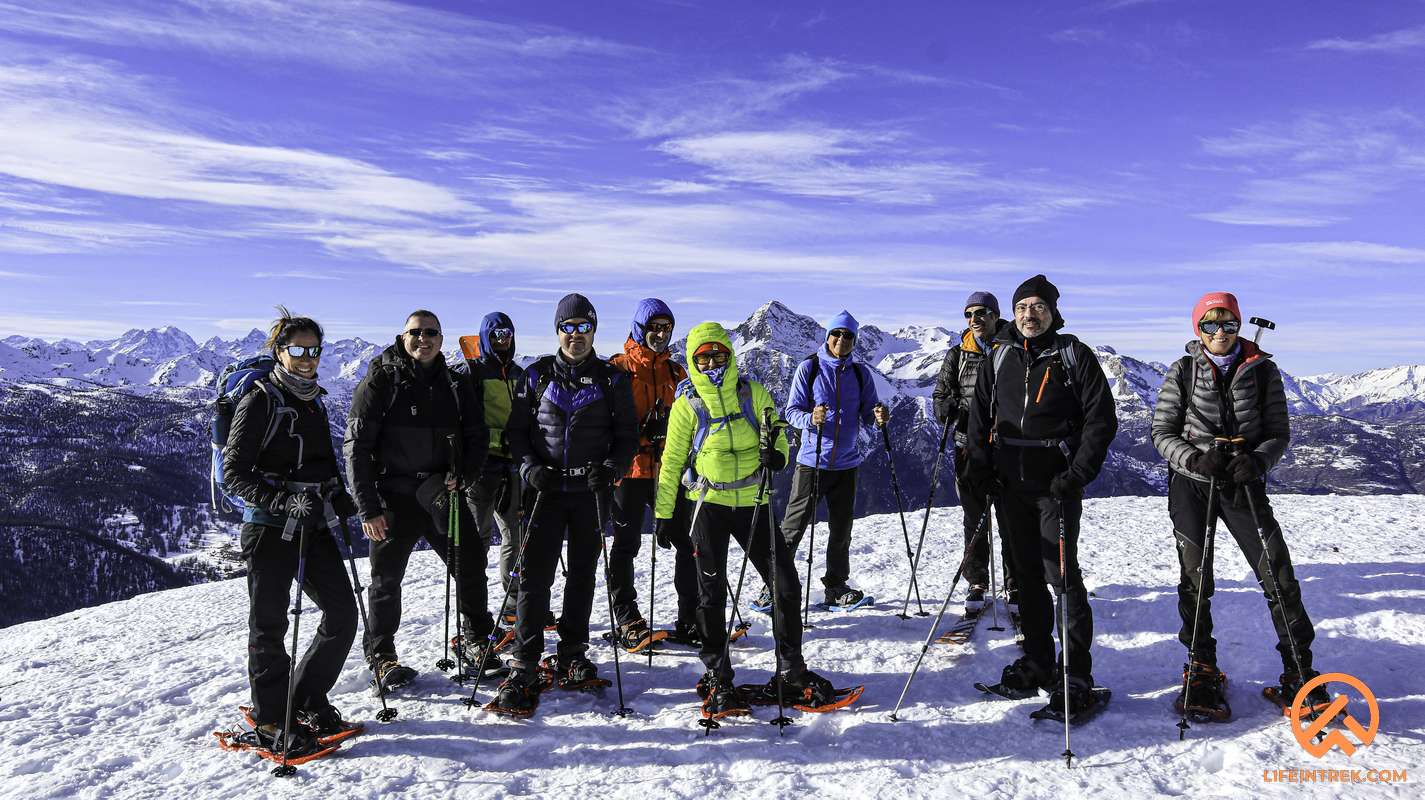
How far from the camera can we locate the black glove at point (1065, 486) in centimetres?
643

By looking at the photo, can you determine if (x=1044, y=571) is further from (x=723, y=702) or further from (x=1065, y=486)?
(x=723, y=702)

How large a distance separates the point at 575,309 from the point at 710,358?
1.61 m

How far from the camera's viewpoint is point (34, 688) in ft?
27.3

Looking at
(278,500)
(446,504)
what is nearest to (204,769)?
(278,500)

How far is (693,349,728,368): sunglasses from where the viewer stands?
696 cm

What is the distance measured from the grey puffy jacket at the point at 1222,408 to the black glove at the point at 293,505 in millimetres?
7647

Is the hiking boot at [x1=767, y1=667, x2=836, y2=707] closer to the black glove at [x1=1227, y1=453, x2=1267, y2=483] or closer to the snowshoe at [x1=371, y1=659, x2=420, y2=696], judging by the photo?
the snowshoe at [x1=371, y1=659, x2=420, y2=696]

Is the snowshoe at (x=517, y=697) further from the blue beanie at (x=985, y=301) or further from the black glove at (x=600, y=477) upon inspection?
the blue beanie at (x=985, y=301)

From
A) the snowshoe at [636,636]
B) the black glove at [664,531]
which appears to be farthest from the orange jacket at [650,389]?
the snowshoe at [636,636]

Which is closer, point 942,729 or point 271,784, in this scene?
point 271,784

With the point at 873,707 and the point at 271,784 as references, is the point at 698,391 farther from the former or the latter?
the point at 271,784

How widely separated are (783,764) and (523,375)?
4.44 metres

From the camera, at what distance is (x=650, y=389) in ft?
29.6

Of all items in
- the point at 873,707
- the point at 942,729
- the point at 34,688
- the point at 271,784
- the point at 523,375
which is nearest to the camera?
the point at 271,784
